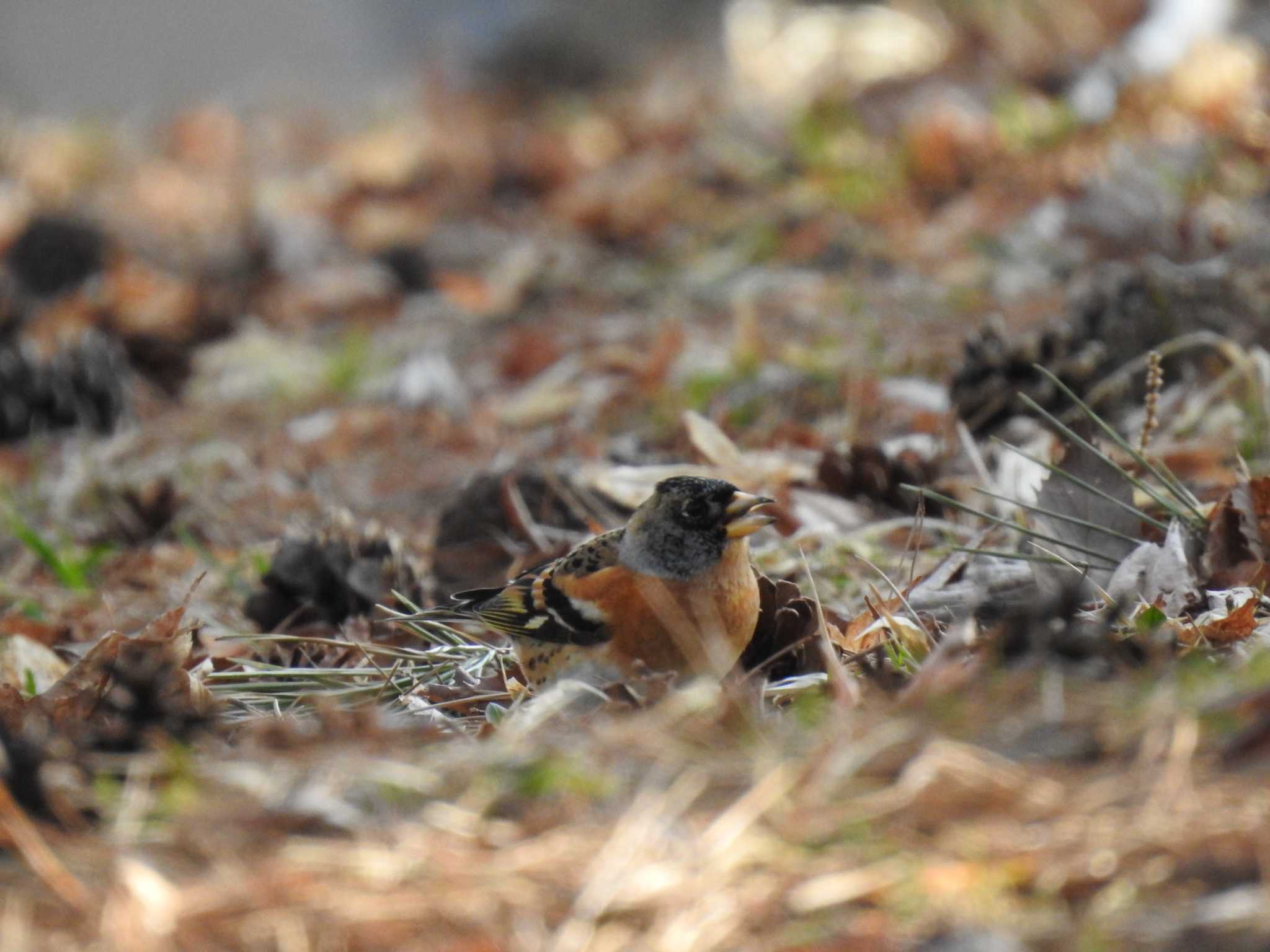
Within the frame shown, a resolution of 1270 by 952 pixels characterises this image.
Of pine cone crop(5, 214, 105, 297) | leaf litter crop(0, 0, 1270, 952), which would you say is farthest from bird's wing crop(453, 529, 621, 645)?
pine cone crop(5, 214, 105, 297)

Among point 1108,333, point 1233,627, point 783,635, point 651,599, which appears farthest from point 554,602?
point 1108,333

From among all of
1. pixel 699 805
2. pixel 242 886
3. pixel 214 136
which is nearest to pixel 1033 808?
pixel 699 805

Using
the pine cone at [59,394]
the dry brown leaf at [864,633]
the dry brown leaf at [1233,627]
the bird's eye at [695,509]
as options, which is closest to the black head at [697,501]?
the bird's eye at [695,509]

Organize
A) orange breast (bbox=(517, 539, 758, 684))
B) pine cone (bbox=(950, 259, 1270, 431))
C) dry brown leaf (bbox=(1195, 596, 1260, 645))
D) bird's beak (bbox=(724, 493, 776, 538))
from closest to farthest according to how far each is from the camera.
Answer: dry brown leaf (bbox=(1195, 596, 1260, 645)) < orange breast (bbox=(517, 539, 758, 684)) < bird's beak (bbox=(724, 493, 776, 538)) < pine cone (bbox=(950, 259, 1270, 431))

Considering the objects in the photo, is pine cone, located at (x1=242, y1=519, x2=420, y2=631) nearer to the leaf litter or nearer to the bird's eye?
the leaf litter

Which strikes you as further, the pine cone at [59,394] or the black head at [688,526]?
the pine cone at [59,394]

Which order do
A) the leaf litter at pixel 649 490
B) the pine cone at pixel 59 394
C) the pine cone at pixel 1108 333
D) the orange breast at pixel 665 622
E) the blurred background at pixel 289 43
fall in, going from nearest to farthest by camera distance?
the leaf litter at pixel 649 490 < the orange breast at pixel 665 622 < the pine cone at pixel 1108 333 < the pine cone at pixel 59 394 < the blurred background at pixel 289 43

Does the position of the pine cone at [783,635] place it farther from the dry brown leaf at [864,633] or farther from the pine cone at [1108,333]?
the pine cone at [1108,333]
